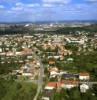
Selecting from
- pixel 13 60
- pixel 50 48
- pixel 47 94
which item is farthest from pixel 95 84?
pixel 50 48

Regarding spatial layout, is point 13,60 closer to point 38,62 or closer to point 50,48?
point 38,62

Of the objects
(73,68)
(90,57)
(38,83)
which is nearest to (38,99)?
(38,83)

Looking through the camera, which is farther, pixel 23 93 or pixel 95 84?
pixel 95 84

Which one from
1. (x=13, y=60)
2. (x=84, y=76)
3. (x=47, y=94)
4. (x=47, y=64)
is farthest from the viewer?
(x=13, y=60)

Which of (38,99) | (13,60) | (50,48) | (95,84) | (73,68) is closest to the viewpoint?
(38,99)

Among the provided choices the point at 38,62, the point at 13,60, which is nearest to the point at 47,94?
the point at 38,62

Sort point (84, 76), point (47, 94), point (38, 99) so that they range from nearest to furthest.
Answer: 1. point (38, 99)
2. point (47, 94)
3. point (84, 76)

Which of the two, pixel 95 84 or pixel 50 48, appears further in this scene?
pixel 50 48

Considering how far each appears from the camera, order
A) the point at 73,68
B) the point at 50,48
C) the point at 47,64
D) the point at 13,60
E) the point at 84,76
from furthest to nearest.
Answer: the point at 50,48
the point at 13,60
the point at 47,64
the point at 73,68
the point at 84,76

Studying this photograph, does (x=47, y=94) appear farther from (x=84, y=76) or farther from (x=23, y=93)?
(x=84, y=76)
